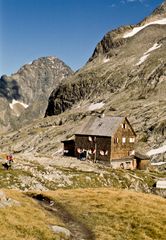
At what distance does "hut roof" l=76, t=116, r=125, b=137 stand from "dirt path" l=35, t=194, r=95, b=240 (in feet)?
170

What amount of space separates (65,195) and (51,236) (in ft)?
65.2

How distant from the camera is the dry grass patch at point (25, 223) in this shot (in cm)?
2597

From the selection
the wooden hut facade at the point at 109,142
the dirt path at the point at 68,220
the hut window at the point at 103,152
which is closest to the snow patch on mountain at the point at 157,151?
the wooden hut facade at the point at 109,142

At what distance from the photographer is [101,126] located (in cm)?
9788

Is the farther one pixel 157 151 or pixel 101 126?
pixel 157 151

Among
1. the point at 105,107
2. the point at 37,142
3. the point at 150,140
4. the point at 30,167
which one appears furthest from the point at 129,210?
the point at 105,107

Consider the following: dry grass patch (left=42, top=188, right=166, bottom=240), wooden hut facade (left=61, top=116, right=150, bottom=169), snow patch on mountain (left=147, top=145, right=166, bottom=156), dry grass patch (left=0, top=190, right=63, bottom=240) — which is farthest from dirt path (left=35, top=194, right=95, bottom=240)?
snow patch on mountain (left=147, top=145, right=166, bottom=156)

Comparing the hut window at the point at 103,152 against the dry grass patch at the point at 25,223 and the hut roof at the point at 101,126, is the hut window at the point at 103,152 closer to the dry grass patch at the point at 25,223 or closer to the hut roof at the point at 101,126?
the hut roof at the point at 101,126

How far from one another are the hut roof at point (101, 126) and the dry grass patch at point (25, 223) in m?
61.9

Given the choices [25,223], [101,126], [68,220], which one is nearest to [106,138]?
[101,126]

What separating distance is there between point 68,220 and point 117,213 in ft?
18.1

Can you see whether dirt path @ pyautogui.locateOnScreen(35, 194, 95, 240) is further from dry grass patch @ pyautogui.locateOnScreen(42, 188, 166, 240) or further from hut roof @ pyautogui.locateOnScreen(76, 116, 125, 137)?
hut roof @ pyautogui.locateOnScreen(76, 116, 125, 137)

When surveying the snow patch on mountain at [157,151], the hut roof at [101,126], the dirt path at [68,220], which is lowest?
the dirt path at [68,220]

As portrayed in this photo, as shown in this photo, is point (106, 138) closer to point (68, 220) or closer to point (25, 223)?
point (68, 220)
